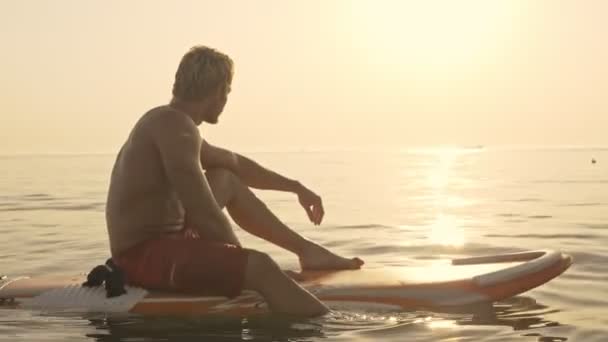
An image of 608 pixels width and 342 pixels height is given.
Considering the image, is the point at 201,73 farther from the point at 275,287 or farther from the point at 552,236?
the point at 552,236

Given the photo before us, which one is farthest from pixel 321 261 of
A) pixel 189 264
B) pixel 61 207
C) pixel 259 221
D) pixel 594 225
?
pixel 61 207

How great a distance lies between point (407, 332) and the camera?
5137 millimetres

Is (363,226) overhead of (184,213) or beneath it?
overhead

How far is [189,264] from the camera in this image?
506cm

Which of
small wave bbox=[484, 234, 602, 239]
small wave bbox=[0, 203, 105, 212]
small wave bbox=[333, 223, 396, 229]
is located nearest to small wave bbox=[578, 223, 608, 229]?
small wave bbox=[484, 234, 602, 239]

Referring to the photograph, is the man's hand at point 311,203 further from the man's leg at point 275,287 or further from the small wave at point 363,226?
the small wave at point 363,226

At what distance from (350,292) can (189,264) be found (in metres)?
1.16

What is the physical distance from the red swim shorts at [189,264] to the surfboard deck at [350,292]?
13cm

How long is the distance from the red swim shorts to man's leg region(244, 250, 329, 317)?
0.06m

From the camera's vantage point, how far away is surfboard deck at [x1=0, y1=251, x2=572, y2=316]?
532cm

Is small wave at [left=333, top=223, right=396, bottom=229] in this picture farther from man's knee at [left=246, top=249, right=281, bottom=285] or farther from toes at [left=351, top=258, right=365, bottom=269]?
man's knee at [left=246, top=249, right=281, bottom=285]

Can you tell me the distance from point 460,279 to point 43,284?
2.88 meters

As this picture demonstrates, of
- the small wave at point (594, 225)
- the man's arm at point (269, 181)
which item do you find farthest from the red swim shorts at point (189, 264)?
the small wave at point (594, 225)

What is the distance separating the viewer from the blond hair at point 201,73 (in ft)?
16.5
